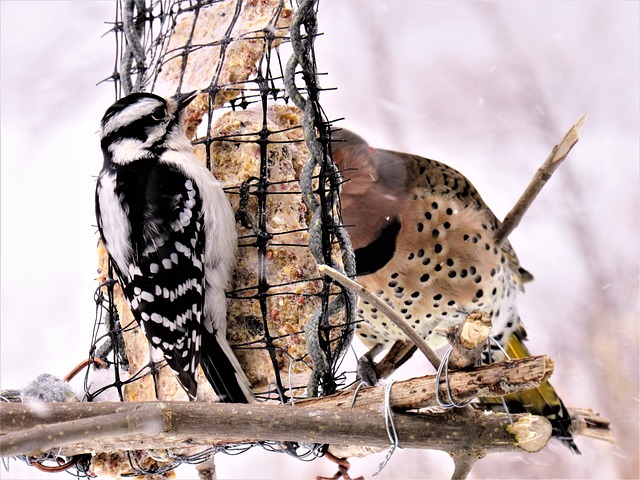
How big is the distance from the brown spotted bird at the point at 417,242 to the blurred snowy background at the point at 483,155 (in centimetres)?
70

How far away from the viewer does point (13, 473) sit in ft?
10.9

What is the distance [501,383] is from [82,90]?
226 centimetres

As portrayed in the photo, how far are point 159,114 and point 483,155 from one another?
1.93 metres

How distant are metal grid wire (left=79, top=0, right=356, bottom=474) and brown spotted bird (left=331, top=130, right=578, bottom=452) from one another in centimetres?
52

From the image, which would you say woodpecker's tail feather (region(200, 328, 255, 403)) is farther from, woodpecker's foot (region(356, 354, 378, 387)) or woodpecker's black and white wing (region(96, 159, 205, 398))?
woodpecker's foot (region(356, 354, 378, 387))

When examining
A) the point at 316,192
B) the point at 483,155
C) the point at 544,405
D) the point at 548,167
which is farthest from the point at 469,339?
the point at 483,155

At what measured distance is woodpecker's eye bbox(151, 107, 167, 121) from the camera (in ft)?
6.30

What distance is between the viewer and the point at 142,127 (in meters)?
1.94

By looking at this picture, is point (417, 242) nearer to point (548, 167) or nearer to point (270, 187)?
point (548, 167)

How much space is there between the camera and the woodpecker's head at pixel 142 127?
1914mm

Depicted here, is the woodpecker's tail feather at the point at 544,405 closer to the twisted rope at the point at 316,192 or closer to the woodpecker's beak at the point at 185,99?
the twisted rope at the point at 316,192

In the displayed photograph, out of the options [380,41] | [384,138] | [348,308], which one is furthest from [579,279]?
[348,308]

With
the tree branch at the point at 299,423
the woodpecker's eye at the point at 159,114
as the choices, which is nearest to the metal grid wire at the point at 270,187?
the woodpecker's eye at the point at 159,114

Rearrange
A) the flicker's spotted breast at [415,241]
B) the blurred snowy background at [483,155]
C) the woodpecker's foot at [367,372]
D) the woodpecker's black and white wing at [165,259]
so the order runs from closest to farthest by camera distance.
→ 1. the woodpecker's black and white wing at [165,259]
2. the woodpecker's foot at [367,372]
3. the flicker's spotted breast at [415,241]
4. the blurred snowy background at [483,155]
